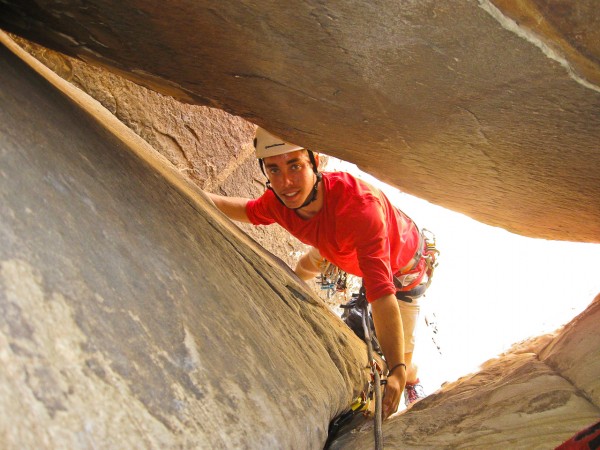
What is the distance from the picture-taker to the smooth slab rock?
1049 mm

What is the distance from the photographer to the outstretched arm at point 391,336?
104 inches

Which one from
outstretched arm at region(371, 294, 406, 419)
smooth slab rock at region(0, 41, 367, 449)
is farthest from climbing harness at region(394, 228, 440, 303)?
smooth slab rock at region(0, 41, 367, 449)

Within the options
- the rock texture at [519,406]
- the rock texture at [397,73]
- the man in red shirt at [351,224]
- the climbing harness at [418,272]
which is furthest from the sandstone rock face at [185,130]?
the rock texture at [519,406]

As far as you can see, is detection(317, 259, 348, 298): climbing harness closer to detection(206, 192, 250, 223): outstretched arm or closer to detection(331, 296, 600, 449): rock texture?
detection(206, 192, 250, 223): outstretched arm

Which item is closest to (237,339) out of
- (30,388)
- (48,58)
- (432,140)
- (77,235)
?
(77,235)

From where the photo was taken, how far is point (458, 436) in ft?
6.55

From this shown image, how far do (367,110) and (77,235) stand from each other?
3.24 feet

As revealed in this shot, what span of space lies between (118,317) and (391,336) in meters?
1.69

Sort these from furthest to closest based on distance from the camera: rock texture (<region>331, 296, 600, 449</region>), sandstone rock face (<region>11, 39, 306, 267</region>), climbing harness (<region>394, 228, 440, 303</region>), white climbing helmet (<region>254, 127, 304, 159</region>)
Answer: sandstone rock face (<region>11, 39, 306, 267</region>) < climbing harness (<region>394, 228, 440, 303</region>) < white climbing helmet (<region>254, 127, 304, 159</region>) < rock texture (<region>331, 296, 600, 449</region>)

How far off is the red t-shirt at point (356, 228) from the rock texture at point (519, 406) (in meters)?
0.58

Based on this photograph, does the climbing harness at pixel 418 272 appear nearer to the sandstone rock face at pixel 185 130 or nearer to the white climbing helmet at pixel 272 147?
the white climbing helmet at pixel 272 147

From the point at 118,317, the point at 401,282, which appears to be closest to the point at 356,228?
the point at 401,282

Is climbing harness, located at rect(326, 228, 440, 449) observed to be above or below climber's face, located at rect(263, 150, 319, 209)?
below

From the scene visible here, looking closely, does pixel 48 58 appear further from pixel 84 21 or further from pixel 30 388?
pixel 30 388
